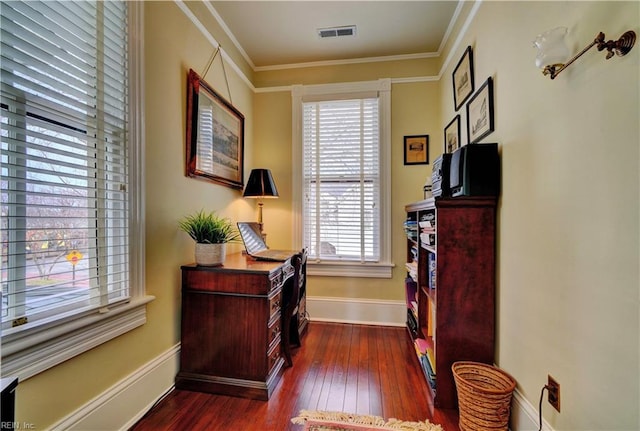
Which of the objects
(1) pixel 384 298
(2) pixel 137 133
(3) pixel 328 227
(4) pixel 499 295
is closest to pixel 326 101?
(3) pixel 328 227

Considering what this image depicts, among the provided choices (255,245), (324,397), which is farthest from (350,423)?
(255,245)

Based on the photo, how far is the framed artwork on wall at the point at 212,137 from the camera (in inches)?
78.9

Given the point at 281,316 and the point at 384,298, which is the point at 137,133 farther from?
the point at 384,298

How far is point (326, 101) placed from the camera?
3027 mm

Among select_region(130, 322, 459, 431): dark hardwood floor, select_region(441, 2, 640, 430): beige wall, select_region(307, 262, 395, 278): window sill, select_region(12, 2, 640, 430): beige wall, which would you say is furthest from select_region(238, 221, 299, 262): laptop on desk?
select_region(441, 2, 640, 430): beige wall

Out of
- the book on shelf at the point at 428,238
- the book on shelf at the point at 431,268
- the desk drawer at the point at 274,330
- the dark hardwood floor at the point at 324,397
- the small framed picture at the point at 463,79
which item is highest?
the small framed picture at the point at 463,79

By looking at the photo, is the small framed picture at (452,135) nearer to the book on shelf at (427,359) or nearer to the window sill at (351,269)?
the window sill at (351,269)

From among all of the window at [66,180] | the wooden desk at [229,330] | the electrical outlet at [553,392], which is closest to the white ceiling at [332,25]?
the window at [66,180]

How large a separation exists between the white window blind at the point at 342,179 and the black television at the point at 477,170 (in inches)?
56.3

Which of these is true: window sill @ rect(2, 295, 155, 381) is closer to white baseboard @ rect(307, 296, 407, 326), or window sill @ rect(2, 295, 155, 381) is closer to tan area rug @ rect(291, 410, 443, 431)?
tan area rug @ rect(291, 410, 443, 431)

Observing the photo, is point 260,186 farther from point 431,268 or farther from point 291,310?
point 431,268

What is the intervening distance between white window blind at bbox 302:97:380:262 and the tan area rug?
5.23 ft

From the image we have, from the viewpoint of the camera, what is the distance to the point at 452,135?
2.45m

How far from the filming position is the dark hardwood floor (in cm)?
151
